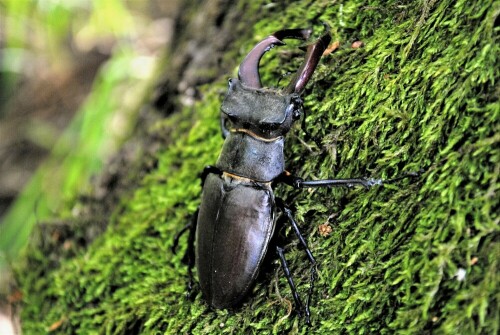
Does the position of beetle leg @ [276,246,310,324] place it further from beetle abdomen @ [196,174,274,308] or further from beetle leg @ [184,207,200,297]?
beetle leg @ [184,207,200,297]

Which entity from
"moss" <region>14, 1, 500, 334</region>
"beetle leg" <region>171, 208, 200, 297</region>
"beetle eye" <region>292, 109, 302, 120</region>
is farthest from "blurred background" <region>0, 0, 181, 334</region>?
"beetle eye" <region>292, 109, 302, 120</region>

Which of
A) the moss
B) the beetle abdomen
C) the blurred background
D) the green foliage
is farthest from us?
the blurred background

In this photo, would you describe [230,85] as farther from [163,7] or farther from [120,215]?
[163,7]

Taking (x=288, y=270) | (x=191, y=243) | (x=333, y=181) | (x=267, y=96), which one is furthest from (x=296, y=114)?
(x=191, y=243)

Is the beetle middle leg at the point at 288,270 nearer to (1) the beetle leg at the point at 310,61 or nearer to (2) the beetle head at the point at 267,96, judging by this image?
(2) the beetle head at the point at 267,96

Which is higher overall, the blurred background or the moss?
the moss

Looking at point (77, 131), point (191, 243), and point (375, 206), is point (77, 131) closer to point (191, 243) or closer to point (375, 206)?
point (191, 243)

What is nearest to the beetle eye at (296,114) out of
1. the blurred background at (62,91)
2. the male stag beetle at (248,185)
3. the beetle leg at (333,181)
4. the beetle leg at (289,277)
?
the male stag beetle at (248,185)
